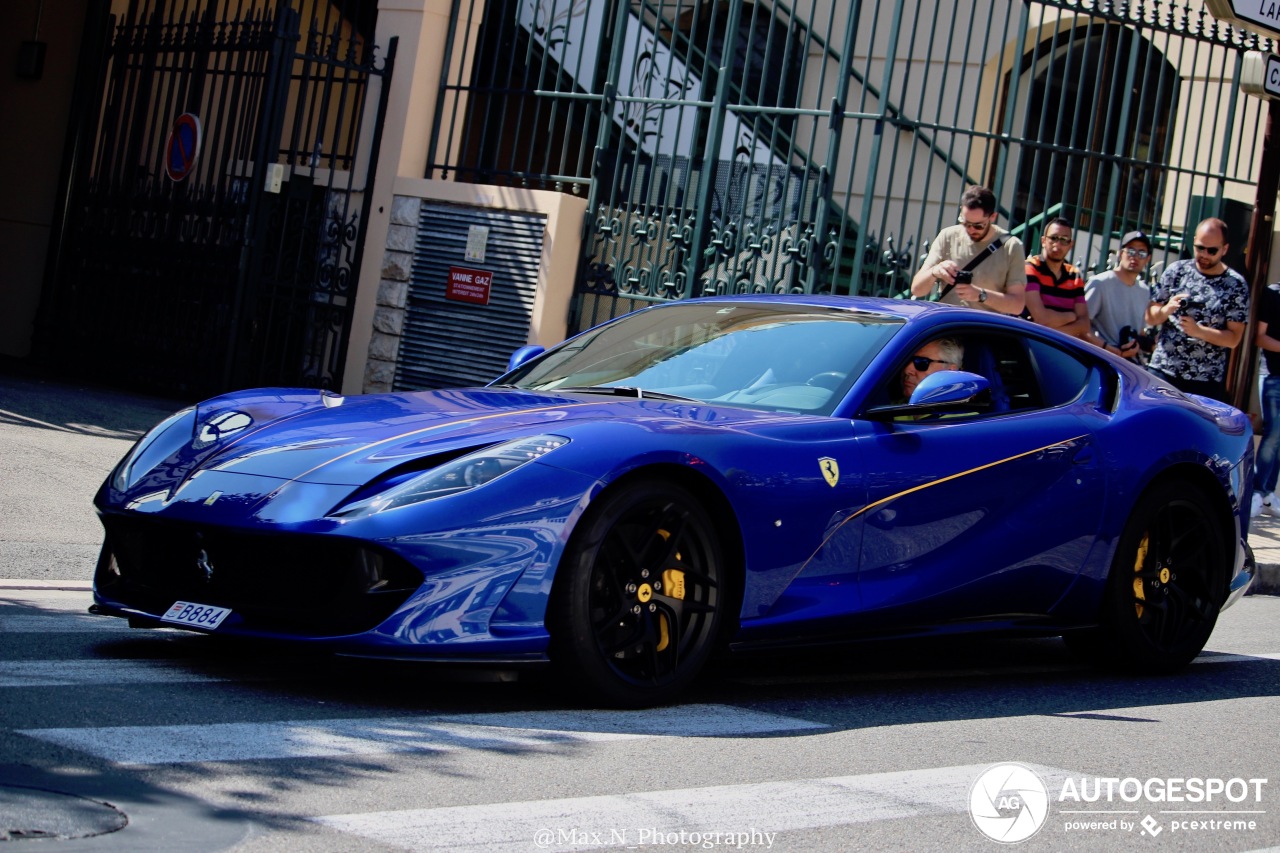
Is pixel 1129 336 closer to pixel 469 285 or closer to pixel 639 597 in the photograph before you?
pixel 469 285

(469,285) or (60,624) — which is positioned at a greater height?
(469,285)

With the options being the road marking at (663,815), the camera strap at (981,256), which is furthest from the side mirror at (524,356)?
the camera strap at (981,256)

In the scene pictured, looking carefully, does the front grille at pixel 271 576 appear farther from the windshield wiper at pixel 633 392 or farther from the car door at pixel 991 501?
the car door at pixel 991 501

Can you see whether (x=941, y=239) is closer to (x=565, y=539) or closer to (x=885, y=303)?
(x=885, y=303)

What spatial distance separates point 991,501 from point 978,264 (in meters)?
4.43

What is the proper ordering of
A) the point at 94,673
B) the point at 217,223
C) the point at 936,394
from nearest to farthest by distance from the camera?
the point at 94,673 → the point at 936,394 → the point at 217,223

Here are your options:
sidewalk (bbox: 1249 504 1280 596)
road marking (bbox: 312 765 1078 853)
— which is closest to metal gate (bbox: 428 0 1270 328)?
sidewalk (bbox: 1249 504 1280 596)

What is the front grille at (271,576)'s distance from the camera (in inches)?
178

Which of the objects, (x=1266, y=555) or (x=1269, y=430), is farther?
(x=1269, y=430)

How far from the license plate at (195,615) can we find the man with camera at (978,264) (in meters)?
6.00

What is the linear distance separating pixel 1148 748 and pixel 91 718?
10.1 ft

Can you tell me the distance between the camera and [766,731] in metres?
4.84

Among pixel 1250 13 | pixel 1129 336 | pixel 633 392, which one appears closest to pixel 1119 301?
pixel 1129 336

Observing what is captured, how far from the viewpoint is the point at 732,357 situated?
595cm
